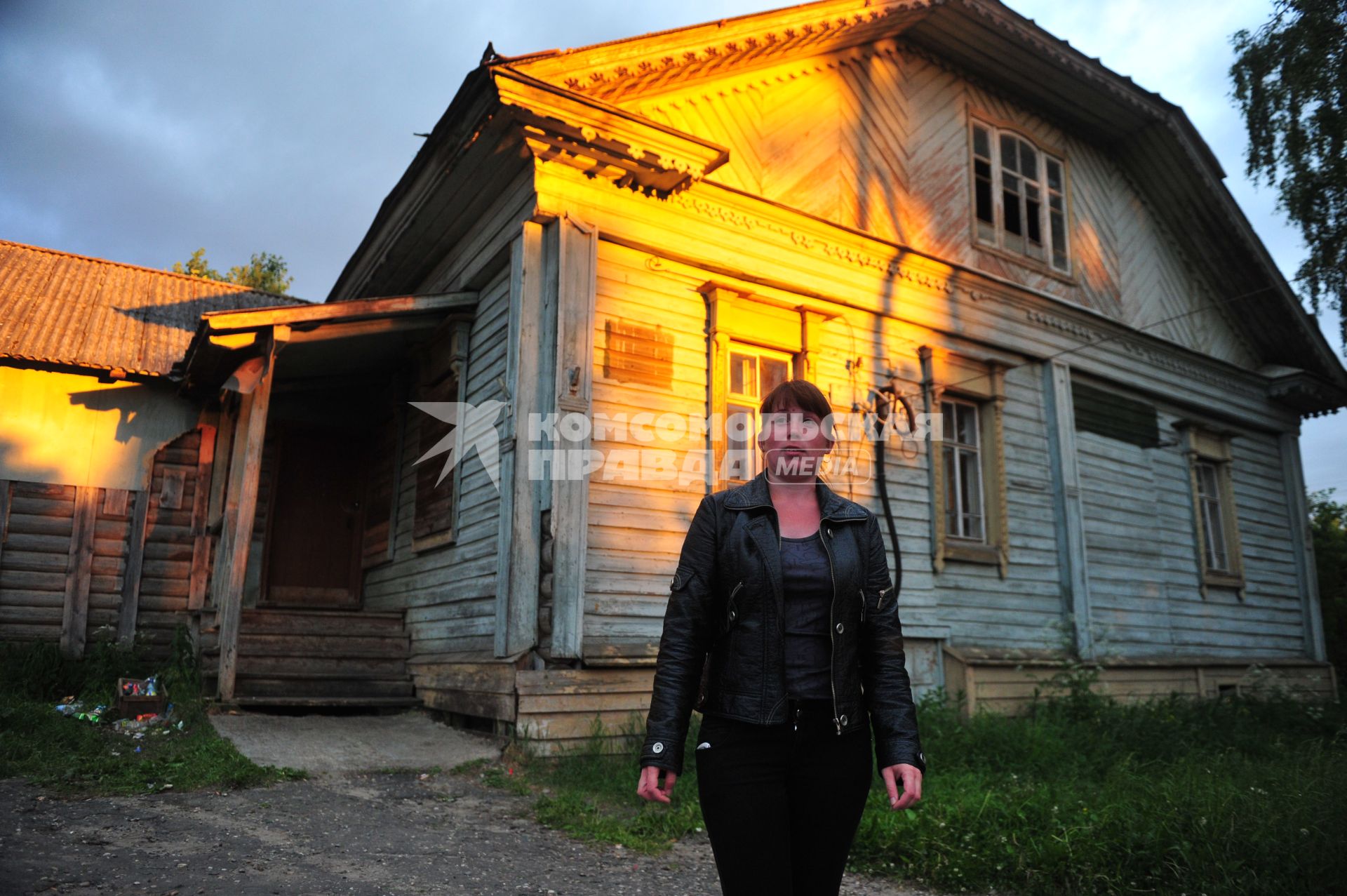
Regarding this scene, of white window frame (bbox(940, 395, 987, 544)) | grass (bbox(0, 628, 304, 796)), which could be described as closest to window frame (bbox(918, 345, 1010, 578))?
white window frame (bbox(940, 395, 987, 544))

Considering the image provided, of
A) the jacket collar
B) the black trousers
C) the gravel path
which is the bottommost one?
the gravel path

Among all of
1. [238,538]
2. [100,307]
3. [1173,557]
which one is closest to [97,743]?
[238,538]

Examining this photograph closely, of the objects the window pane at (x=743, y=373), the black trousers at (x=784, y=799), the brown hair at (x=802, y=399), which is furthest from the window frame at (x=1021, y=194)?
the black trousers at (x=784, y=799)

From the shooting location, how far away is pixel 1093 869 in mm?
4074

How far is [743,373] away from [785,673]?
235 inches

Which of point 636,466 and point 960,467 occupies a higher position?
point 960,467

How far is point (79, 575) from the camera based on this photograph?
9.26 meters

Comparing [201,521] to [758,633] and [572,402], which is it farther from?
[758,633]

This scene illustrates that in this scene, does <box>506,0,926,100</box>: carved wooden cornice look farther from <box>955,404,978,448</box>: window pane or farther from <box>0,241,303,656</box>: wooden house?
<box>0,241,303,656</box>: wooden house

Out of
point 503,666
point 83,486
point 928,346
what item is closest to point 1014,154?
point 928,346

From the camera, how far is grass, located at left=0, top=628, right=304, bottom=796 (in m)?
5.32

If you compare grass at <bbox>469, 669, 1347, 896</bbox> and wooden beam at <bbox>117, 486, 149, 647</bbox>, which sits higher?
wooden beam at <bbox>117, 486, 149, 647</bbox>

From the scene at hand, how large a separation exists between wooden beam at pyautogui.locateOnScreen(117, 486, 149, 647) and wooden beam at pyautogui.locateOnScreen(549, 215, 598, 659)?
545cm

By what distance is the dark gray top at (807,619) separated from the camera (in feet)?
7.64
